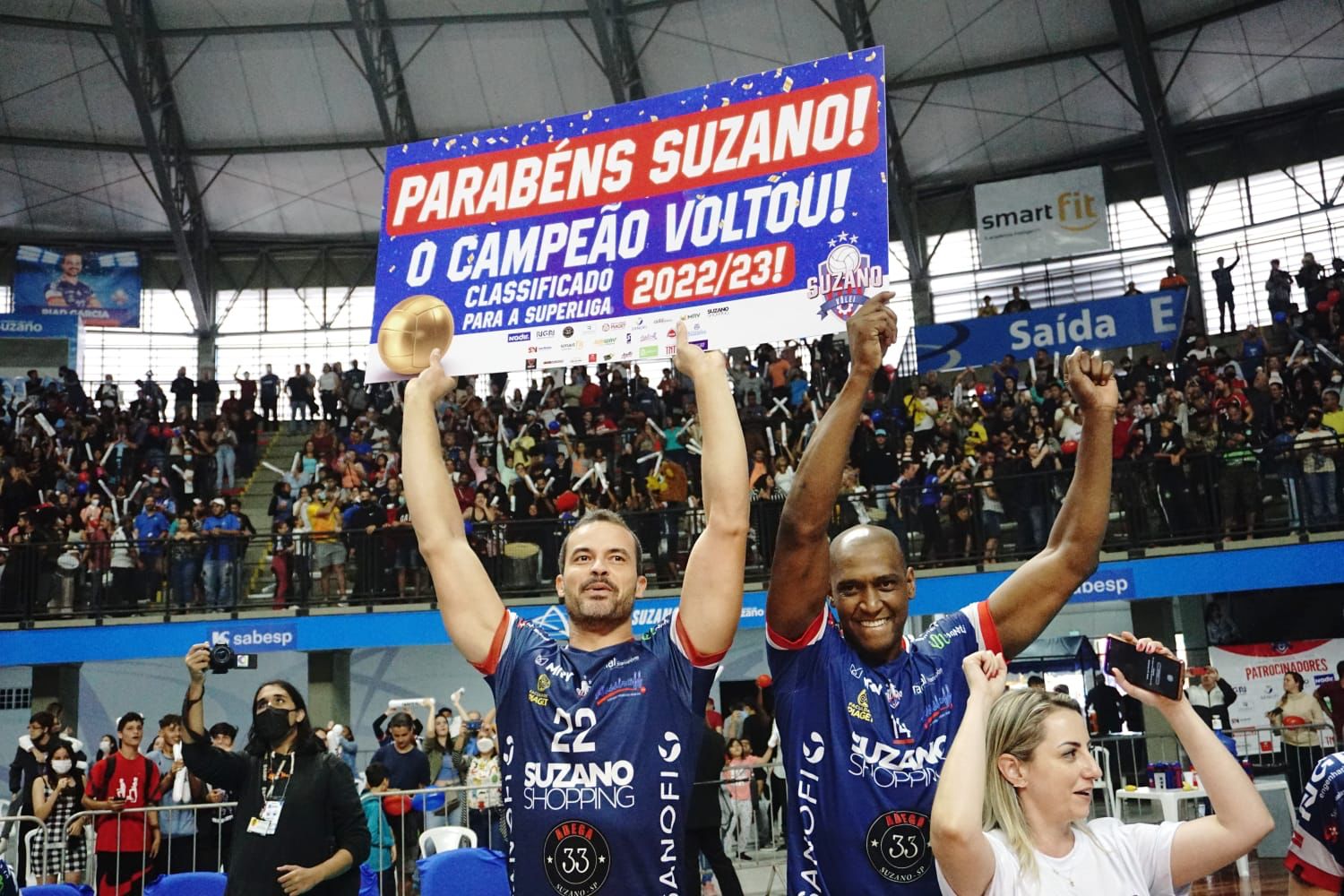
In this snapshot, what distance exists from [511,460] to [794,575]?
1588 centimetres

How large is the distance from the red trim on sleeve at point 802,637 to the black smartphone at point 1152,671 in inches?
28.9

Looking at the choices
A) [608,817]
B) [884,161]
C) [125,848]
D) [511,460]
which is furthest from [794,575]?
[511,460]

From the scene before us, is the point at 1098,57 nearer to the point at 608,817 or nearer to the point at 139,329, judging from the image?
the point at 139,329

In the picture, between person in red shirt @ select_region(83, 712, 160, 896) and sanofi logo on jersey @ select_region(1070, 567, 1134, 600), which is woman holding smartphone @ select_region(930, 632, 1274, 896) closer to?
person in red shirt @ select_region(83, 712, 160, 896)

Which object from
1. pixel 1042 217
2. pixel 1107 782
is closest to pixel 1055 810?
pixel 1107 782

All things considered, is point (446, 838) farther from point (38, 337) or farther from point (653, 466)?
point (38, 337)

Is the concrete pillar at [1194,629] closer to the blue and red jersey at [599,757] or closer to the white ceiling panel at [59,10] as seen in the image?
the blue and red jersey at [599,757]

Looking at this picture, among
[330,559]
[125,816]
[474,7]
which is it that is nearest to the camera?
[125,816]

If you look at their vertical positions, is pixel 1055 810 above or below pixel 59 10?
below

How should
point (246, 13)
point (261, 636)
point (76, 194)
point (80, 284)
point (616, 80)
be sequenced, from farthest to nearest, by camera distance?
point (80, 284), point (76, 194), point (246, 13), point (616, 80), point (261, 636)

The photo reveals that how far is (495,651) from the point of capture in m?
3.41

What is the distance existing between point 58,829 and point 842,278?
838 centimetres

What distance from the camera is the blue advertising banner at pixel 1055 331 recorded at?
21172mm

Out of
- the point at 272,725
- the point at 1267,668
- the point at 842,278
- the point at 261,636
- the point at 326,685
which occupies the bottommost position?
the point at 1267,668
